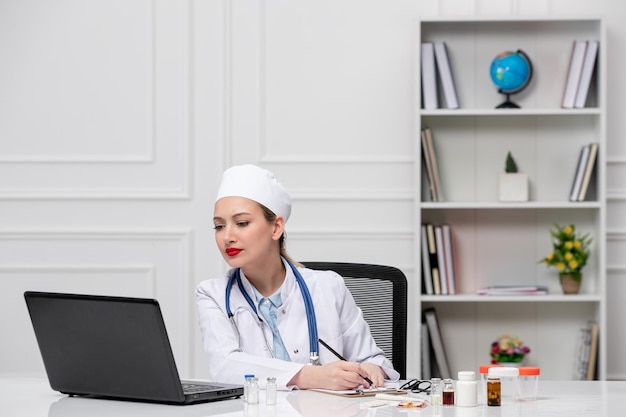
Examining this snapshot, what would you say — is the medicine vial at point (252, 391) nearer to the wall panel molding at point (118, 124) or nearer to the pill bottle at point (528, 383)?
the pill bottle at point (528, 383)

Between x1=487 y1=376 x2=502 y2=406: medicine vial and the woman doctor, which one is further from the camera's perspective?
the woman doctor

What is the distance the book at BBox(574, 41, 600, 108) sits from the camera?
3906 millimetres

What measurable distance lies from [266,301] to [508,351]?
204 cm

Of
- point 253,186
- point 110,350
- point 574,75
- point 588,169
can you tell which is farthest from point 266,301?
point 574,75

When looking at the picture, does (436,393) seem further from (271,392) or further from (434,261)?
(434,261)

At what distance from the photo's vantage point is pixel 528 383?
1769 millimetres

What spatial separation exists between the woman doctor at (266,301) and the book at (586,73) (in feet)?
6.71

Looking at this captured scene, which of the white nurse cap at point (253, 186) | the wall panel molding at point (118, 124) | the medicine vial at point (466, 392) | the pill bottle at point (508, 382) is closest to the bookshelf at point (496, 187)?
the wall panel molding at point (118, 124)

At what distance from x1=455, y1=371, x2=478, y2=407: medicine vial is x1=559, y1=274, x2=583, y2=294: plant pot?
2.41 meters

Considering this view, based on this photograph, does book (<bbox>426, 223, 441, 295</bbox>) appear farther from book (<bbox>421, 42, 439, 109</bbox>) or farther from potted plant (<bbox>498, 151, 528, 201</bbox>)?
book (<bbox>421, 42, 439, 109</bbox>)

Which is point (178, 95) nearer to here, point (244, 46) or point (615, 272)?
point (244, 46)

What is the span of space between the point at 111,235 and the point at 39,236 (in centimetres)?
32

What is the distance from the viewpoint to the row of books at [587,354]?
3896 millimetres

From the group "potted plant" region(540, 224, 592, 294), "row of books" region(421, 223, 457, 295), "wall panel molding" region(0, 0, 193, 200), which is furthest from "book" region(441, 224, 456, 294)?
"wall panel molding" region(0, 0, 193, 200)
